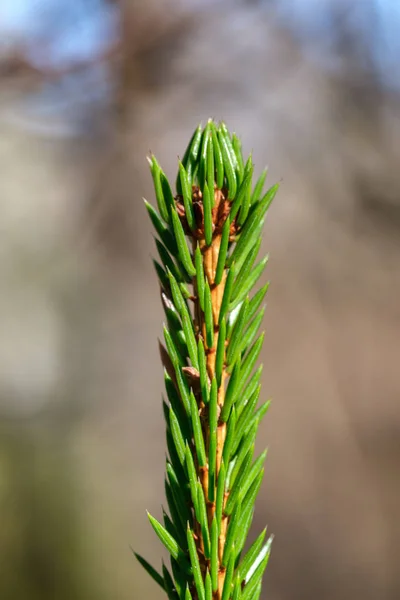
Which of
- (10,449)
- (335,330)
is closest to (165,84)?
(335,330)

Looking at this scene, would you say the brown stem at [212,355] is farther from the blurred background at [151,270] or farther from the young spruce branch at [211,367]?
the blurred background at [151,270]

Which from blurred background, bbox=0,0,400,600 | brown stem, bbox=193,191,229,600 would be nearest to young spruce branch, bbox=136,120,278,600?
brown stem, bbox=193,191,229,600

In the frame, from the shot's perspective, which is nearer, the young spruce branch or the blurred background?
the young spruce branch

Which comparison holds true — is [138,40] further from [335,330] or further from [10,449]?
[10,449]

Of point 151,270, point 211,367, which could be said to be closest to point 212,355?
point 211,367

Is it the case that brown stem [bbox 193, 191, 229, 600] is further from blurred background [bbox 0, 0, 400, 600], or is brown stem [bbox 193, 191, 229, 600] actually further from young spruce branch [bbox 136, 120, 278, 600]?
blurred background [bbox 0, 0, 400, 600]

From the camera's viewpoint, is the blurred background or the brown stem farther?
the blurred background
